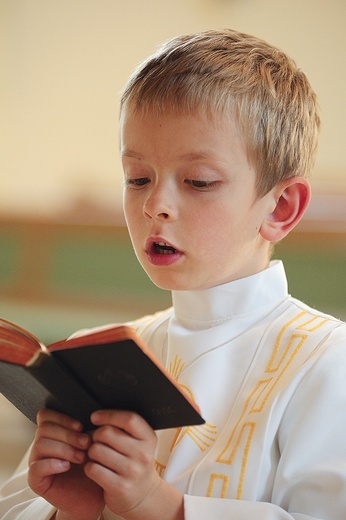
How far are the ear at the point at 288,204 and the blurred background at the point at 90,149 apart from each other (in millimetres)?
3023

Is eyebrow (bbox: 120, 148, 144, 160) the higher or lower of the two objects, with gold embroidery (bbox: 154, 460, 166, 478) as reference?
higher

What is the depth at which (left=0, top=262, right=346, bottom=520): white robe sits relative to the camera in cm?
147

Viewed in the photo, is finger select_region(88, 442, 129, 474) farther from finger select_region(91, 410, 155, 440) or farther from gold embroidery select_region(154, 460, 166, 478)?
gold embroidery select_region(154, 460, 166, 478)

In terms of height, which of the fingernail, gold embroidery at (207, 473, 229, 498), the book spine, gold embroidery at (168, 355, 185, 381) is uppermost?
the book spine

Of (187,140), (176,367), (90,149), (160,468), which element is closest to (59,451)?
(160,468)

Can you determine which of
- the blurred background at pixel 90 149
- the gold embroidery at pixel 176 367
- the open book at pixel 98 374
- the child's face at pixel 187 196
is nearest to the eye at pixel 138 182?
the child's face at pixel 187 196

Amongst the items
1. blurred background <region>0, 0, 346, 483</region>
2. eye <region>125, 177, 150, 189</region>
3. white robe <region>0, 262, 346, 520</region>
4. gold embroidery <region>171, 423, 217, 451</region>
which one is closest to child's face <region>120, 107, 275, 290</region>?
eye <region>125, 177, 150, 189</region>

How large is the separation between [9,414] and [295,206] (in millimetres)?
3456

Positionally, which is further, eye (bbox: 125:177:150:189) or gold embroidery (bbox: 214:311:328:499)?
eye (bbox: 125:177:150:189)

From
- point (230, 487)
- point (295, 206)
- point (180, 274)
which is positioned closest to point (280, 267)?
point (295, 206)

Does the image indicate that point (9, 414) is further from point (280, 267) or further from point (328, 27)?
point (280, 267)

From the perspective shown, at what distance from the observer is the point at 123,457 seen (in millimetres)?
1390

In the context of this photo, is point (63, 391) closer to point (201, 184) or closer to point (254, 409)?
point (254, 409)

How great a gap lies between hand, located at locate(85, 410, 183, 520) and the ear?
0.57 meters
